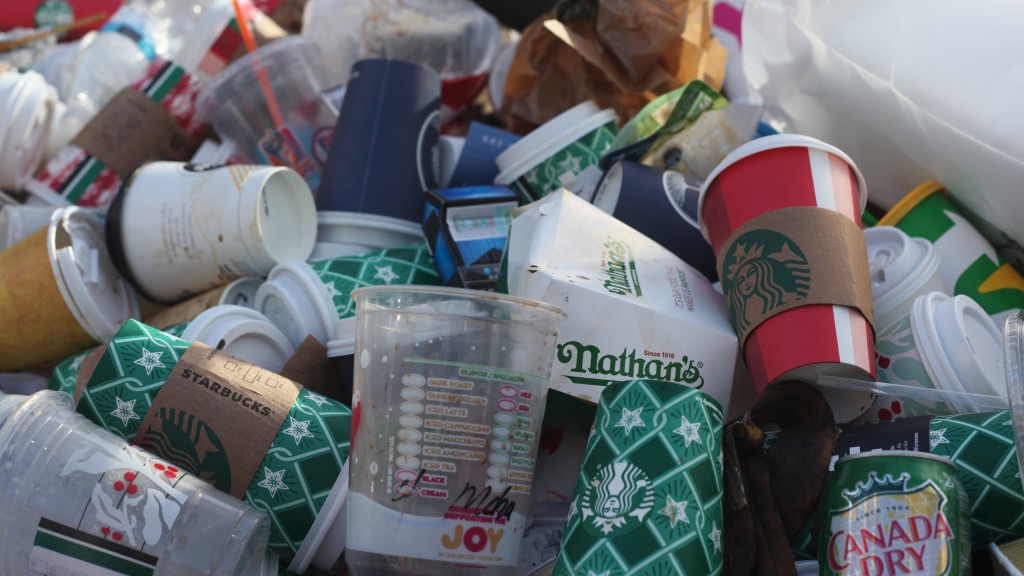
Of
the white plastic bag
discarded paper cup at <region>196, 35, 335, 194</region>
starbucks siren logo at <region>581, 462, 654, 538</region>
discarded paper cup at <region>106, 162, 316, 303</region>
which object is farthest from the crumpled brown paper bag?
starbucks siren logo at <region>581, 462, 654, 538</region>

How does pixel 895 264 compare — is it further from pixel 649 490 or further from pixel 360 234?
pixel 360 234

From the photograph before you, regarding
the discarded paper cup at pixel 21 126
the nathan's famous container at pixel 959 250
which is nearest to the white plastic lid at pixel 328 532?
the nathan's famous container at pixel 959 250

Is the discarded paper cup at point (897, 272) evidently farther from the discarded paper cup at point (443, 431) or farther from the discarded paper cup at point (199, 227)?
the discarded paper cup at point (199, 227)

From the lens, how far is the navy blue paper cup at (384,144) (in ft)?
6.66

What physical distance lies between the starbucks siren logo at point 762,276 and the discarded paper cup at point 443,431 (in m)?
0.36

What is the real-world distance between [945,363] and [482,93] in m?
1.67

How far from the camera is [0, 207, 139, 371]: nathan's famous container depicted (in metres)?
1.82

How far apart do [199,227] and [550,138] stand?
0.73 meters

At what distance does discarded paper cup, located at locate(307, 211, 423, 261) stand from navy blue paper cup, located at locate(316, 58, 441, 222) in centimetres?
2

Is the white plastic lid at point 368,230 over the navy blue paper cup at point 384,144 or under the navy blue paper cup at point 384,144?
under

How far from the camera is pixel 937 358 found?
4.64ft

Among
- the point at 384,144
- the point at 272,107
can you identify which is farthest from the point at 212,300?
the point at 272,107

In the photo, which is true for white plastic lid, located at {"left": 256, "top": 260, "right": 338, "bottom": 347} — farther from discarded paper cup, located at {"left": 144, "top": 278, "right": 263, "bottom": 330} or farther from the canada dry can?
the canada dry can

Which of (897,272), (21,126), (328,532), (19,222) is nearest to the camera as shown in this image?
(328,532)
